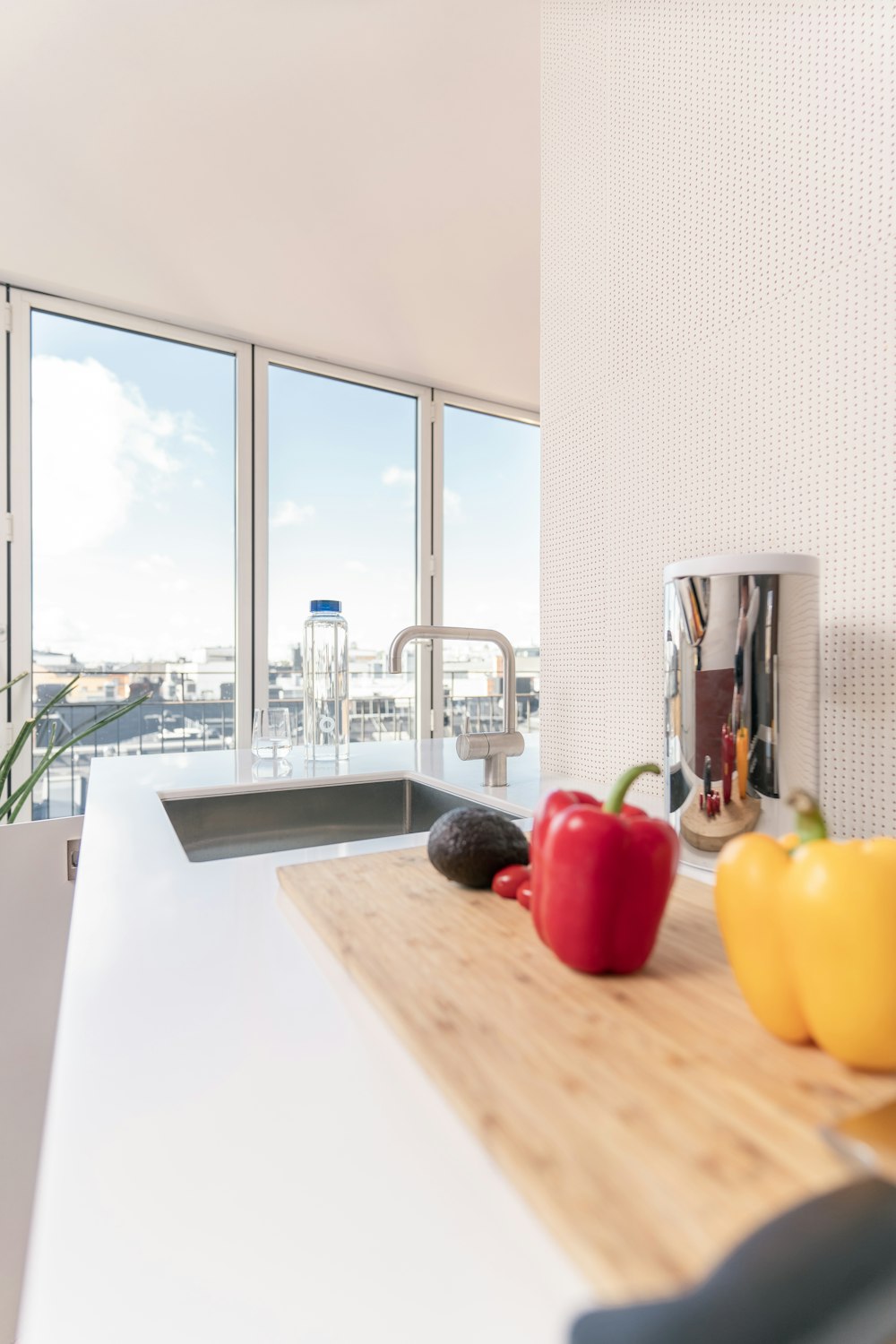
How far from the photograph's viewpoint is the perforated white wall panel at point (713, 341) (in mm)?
935

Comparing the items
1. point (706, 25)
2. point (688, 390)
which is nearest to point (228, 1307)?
point (688, 390)

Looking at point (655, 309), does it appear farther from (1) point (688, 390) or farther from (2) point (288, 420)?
(2) point (288, 420)

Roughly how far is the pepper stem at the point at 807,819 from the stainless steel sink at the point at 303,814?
2.59 ft

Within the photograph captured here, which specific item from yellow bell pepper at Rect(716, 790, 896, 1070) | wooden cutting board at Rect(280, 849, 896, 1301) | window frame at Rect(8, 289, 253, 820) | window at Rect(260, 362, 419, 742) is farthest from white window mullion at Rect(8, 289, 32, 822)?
yellow bell pepper at Rect(716, 790, 896, 1070)

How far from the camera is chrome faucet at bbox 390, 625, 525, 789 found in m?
1.28

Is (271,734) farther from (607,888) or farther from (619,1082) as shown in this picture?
(619,1082)

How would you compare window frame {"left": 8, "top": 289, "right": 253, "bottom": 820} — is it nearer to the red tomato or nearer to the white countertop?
the white countertop

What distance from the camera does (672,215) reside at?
48.9 inches

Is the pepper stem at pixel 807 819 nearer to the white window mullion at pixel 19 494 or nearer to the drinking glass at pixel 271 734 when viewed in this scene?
the drinking glass at pixel 271 734

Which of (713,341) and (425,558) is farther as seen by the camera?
(425,558)

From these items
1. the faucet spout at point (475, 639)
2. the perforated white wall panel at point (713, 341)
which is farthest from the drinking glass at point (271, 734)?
the perforated white wall panel at point (713, 341)

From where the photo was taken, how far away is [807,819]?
426mm

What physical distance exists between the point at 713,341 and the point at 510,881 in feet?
3.08

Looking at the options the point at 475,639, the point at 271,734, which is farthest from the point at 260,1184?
the point at 271,734
